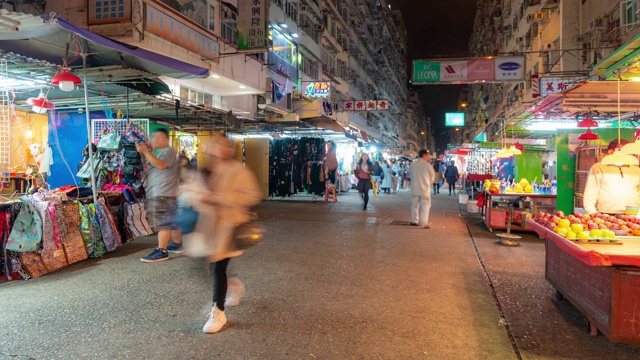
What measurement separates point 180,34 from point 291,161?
21.5 ft

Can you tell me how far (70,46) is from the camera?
6445 millimetres

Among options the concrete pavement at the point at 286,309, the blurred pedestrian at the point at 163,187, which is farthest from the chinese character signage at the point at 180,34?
the concrete pavement at the point at 286,309

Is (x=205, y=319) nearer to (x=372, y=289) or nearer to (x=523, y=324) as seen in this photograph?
(x=372, y=289)

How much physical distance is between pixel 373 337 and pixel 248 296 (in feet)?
5.84

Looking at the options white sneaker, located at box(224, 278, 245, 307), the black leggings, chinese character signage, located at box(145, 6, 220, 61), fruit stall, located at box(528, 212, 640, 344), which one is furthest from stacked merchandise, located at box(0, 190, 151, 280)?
fruit stall, located at box(528, 212, 640, 344)

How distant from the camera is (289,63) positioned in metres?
22.4

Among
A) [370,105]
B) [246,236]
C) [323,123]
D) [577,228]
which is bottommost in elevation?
[246,236]

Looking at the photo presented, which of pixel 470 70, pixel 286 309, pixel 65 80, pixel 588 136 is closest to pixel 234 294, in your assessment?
pixel 286 309

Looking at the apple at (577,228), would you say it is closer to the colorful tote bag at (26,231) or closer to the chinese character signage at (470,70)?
the colorful tote bag at (26,231)

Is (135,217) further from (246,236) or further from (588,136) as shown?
(588,136)

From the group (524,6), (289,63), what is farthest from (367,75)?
(289,63)

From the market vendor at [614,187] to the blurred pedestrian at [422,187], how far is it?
449cm

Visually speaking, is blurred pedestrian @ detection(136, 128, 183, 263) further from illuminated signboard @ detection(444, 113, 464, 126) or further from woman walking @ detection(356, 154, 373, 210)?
illuminated signboard @ detection(444, 113, 464, 126)

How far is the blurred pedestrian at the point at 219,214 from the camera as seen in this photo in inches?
151
